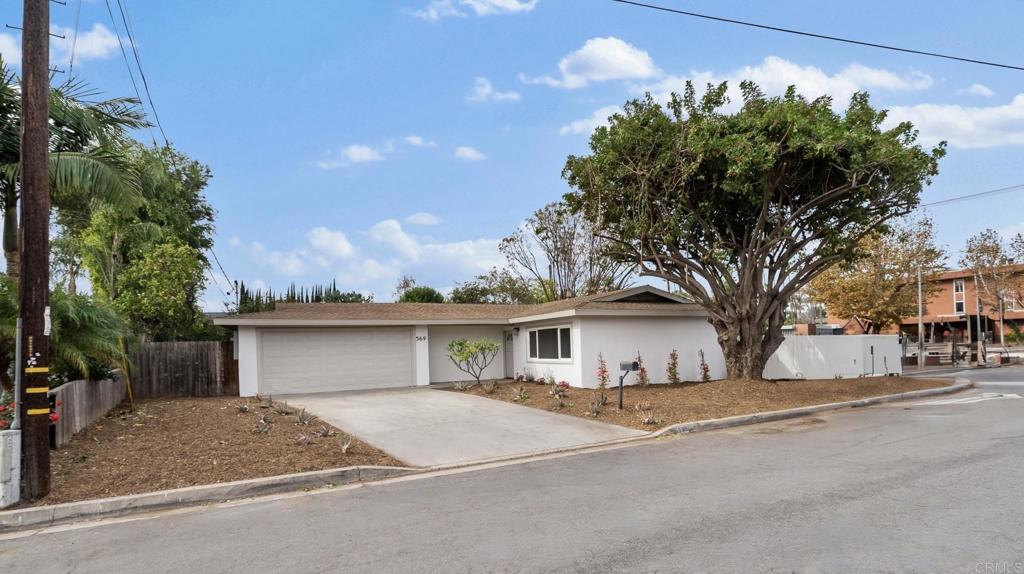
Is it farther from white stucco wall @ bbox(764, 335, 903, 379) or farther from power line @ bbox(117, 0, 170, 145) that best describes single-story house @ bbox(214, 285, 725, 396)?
power line @ bbox(117, 0, 170, 145)

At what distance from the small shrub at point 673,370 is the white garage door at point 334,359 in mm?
8184

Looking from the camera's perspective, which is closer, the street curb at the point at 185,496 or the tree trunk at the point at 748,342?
the street curb at the point at 185,496

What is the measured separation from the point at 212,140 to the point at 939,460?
1887 centimetres

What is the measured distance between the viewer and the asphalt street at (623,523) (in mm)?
4562

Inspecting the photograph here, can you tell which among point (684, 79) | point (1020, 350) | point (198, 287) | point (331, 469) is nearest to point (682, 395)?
point (684, 79)

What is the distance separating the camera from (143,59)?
44.7ft

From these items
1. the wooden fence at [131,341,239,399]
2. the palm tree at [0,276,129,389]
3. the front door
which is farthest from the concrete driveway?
the front door

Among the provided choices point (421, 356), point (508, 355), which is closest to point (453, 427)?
point (421, 356)

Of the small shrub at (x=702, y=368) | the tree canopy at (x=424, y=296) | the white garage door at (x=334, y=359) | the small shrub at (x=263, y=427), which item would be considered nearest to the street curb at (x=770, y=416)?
the small shrub at (x=702, y=368)

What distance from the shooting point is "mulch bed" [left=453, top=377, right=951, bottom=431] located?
12297mm

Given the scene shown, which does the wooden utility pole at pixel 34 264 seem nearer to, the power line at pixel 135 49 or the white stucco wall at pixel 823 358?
the power line at pixel 135 49

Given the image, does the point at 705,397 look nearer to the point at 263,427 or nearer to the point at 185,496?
the point at 263,427

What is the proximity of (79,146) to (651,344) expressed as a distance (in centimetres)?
1492

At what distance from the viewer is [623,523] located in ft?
18.0
